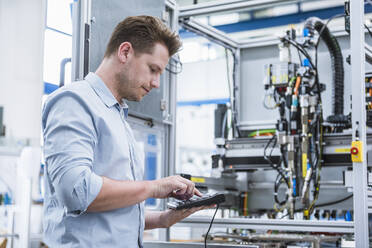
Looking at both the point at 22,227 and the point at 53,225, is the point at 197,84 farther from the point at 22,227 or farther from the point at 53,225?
the point at 53,225

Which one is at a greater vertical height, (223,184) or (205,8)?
(205,8)

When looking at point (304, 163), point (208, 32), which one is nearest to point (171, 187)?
point (304, 163)

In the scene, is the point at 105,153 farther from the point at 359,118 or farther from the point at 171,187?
the point at 359,118

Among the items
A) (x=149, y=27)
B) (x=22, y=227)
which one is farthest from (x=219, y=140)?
(x=22, y=227)

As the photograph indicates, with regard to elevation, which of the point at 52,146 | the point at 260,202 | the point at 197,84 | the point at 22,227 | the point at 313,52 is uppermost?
the point at 197,84

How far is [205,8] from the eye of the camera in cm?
281

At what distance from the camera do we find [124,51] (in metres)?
1.56

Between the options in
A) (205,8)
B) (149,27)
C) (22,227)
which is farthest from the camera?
(22,227)

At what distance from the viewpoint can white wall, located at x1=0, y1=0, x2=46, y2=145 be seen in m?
7.26

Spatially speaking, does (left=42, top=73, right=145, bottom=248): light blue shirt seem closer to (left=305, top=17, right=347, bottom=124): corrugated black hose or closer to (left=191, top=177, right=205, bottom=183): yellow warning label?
(left=191, top=177, right=205, bottom=183): yellow warning label

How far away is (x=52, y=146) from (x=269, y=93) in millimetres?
2243

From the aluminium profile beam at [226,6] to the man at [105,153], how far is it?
1.14 metres

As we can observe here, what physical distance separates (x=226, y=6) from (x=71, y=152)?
1734 millimetres

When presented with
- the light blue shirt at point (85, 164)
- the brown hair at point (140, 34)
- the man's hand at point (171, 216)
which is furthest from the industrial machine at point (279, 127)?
the light blue shirt at point (85, 164)
